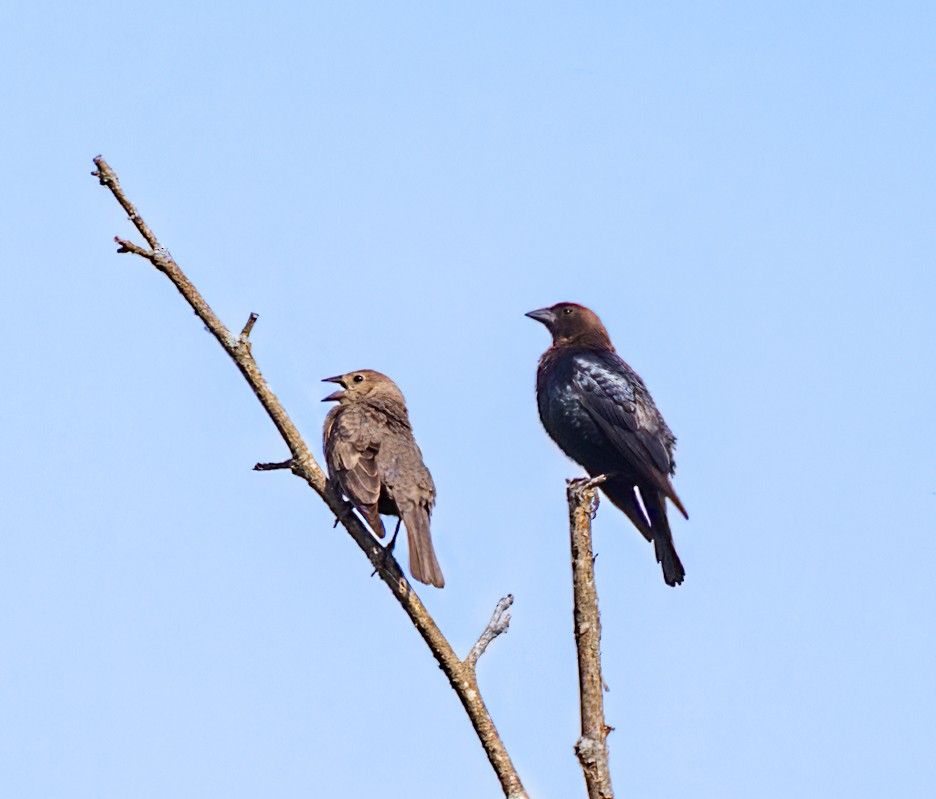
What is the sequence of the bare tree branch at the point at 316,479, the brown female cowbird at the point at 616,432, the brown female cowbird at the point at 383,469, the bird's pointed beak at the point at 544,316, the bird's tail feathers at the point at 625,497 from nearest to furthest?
the bare tree branch at the point at 316,479 < the brown female cowbird at the point at 383,469 < the brown female cowbird at the point at 616,432 < the bird's tail feathers at the point at 625,497 < the bird's pointed beak at the point at 544,316

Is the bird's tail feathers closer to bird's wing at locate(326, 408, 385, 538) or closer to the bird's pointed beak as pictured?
the bird's pointed beak

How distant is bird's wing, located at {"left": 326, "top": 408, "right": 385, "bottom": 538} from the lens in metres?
5.26

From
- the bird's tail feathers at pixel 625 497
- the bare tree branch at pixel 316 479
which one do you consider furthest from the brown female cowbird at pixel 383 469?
the bird's tail feathers at pixel 625 497

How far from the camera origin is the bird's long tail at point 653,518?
7.34m

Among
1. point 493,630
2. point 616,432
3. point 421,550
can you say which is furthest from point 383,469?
point 616,432

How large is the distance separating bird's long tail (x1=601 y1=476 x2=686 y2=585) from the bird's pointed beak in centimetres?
158

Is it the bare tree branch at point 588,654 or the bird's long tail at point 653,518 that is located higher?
the bird's long tail at point 653,518

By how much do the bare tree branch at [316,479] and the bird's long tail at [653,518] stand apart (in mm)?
3233

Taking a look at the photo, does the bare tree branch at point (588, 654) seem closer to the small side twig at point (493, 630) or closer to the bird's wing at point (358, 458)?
the small side twig at point (493, 630)

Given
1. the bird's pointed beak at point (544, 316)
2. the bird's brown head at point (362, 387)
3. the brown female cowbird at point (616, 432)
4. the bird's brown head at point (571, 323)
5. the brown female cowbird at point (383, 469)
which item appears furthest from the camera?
the bird's pointed beak at point (544, 316)

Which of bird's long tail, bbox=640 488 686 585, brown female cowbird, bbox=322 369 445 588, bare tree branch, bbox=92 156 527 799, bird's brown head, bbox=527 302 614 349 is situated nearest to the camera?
bare tree branch, bbox=92 156 527 799

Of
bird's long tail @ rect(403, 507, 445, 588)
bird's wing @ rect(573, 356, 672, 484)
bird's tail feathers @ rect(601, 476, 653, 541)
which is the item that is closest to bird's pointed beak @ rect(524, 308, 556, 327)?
bird's wing @ rect(573, 356, 672, 484)

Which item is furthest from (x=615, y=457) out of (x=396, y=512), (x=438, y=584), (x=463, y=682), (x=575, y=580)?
(x=463, y=682)

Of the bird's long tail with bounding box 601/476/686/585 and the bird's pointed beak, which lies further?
the bird's pointed beak
